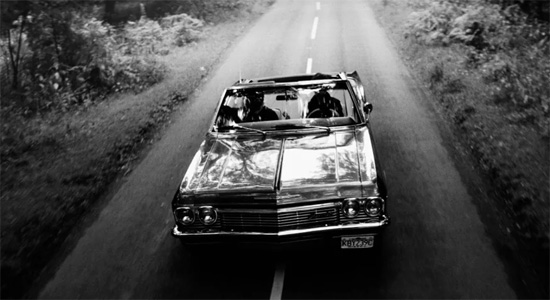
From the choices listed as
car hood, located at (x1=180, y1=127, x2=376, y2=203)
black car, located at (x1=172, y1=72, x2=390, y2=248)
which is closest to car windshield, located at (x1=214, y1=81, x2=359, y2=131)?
black car, located at (x1=172, y1=72, x2=390, y2=248)

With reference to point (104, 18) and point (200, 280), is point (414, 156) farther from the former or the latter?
point (104, 18)

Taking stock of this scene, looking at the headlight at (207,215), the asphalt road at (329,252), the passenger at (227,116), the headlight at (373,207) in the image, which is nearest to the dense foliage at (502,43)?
the asphalt road at (329,252)

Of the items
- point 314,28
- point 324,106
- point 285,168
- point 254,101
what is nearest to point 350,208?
point 285,168

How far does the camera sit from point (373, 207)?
394cm

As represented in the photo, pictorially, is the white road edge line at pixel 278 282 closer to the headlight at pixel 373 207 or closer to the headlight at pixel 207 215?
the headlight at pixel 207 215

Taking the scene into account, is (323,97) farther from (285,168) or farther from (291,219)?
(291,219)

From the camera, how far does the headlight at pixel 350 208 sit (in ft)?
12.9

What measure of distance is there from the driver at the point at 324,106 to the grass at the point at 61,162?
3.63 m

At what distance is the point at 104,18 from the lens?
1606cm

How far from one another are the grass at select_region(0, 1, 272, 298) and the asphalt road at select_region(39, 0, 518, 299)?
0.37 m

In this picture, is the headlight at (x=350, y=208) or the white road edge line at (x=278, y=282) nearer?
the headlight at (x=350, y=208)

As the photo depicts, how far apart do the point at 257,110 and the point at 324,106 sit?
91 centimetres

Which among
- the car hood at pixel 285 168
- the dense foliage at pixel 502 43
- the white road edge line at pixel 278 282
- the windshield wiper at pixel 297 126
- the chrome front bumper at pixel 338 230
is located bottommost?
the white road edge line at pixel 278 282

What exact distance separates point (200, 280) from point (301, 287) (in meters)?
1.09
